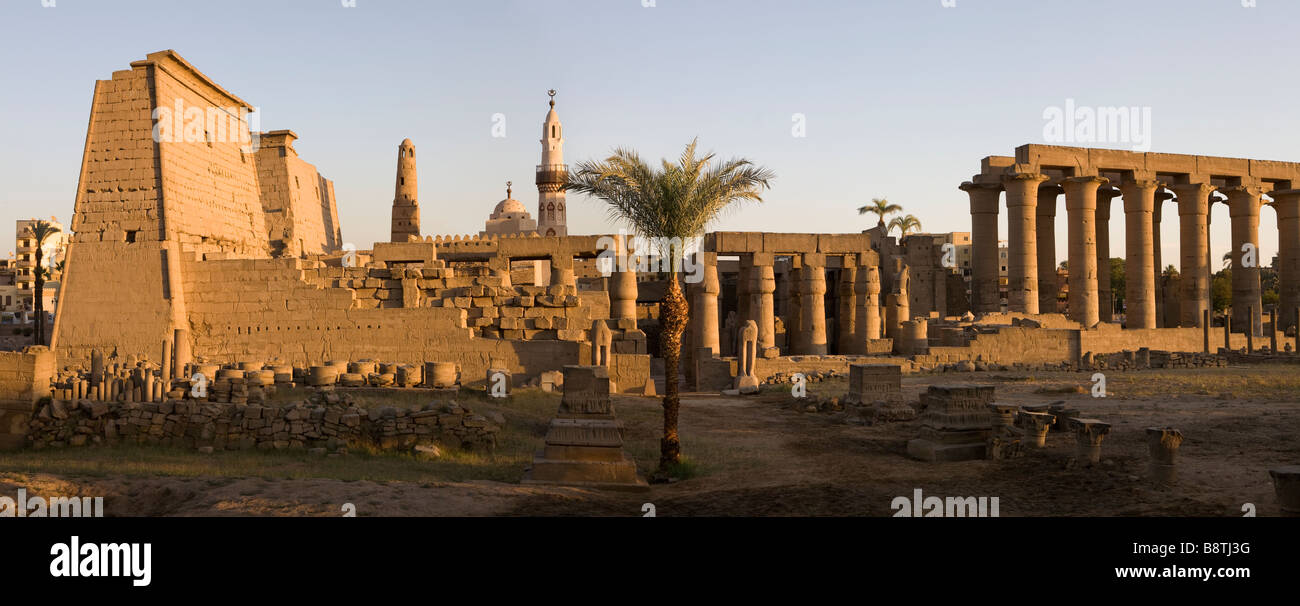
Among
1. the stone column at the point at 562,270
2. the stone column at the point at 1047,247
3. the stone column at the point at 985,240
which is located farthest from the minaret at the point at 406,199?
the stone column at the point at 1047,247

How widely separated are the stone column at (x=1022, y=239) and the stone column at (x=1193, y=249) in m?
7.85

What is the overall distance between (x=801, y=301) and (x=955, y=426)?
19429mm

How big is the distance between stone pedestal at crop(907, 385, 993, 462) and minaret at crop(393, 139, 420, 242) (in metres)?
34.6

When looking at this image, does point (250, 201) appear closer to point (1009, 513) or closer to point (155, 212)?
point (155, 212)

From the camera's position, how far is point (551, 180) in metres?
68.4

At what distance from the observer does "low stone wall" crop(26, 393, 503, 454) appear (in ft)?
46.5

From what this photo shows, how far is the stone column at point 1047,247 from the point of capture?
3606 cm

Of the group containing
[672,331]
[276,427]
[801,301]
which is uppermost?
[801,301]

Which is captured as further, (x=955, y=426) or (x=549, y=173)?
(x=549, y=173)

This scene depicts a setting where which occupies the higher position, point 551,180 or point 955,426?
point 551,180

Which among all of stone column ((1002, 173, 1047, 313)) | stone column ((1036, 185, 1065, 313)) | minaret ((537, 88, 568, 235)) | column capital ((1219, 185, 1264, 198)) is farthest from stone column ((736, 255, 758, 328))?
minaret ((537, 88, 568, 235))

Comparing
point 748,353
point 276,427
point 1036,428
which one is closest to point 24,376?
point 276,427

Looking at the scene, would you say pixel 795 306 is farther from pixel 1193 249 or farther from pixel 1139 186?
pixel 1193 249

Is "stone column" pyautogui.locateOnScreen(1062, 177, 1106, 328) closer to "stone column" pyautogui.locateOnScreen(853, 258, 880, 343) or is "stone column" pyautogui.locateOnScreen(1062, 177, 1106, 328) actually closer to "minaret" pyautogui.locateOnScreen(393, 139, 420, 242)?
"stone column" pyautogui.locateOnScreen(853, 258, 880, 343)
